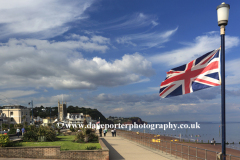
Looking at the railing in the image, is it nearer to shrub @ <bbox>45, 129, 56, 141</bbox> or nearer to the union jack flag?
the union jack flag

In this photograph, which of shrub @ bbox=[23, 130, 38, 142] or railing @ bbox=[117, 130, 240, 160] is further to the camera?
shrub @ bbox=[23, 130, 38, 142]

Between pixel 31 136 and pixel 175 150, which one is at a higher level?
pixel 175 150

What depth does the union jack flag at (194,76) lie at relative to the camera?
8094 mm

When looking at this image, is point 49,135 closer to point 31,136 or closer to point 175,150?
point 31,136

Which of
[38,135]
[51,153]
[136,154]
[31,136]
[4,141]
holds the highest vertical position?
[4,141]

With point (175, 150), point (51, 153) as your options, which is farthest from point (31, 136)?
point (175, 150)

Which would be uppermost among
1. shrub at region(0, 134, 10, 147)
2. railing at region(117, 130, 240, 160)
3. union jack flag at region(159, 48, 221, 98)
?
union jack flag at region(159, 48, 221, 98)

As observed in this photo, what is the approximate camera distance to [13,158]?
48.8 ft

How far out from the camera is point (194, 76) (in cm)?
891

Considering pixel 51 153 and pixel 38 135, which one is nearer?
pixel 51 153

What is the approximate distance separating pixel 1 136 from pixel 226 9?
16081 mm

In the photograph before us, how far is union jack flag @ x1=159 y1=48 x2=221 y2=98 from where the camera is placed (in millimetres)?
8094

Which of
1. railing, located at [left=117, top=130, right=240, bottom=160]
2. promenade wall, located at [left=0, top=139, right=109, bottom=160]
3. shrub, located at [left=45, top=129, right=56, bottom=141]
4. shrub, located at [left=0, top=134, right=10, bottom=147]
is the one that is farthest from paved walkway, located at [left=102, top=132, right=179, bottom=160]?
shrub, located at [left=0, top=134, right=10, bottom=147]

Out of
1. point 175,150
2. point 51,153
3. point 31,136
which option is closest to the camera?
point 51,153
